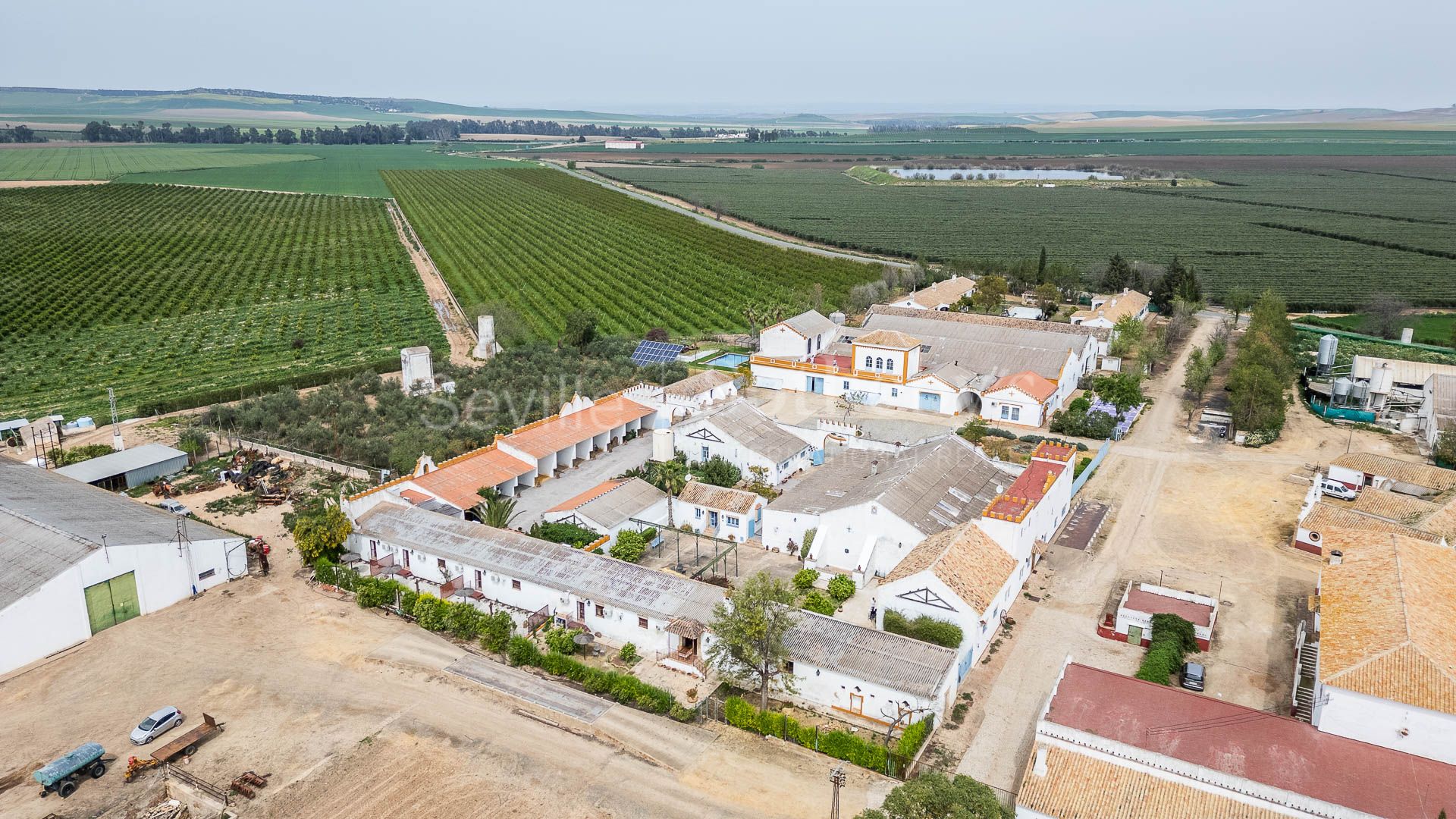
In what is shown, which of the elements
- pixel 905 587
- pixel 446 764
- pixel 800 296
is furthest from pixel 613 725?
pixel 800 296

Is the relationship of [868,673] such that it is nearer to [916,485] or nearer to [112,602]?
[916,485]

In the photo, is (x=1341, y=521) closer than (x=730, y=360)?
A: Yes

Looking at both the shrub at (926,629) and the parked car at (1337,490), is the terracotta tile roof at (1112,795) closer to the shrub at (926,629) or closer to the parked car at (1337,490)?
the shrub at (926,629)

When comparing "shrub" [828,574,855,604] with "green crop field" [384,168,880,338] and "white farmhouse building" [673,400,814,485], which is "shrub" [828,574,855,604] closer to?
"white farmhouse building" [673,400,814,485]

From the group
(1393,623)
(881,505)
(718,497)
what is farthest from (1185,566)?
(718,497)

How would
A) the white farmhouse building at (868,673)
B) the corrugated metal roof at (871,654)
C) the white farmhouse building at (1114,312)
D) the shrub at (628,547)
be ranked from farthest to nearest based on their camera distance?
the white farmhouse building at (1114,312) < the shrub at (628,547) < the corrugated metal roof at (871,654) < the white farmhouse building at (868,673)

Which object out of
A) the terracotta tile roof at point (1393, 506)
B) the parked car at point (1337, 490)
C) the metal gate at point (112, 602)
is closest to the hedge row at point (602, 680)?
the metal gate at point (112, 602)
